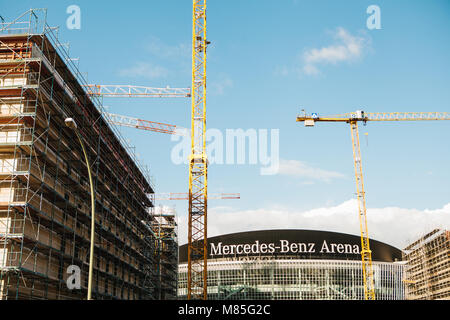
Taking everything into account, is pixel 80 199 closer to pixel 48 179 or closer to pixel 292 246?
pixel 48 179

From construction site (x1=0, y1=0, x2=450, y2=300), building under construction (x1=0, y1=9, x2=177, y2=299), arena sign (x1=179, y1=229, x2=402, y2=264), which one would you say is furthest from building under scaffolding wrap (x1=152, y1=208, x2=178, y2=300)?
arena sign (x1=179, y1=229, x2=402, y2=264)

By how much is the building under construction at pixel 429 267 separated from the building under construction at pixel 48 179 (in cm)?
5060

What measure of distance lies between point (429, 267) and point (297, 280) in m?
32.7

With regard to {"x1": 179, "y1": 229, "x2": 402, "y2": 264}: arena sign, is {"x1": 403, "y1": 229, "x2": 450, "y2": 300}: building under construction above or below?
below

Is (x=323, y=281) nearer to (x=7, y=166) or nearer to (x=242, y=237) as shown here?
(x=242, y=237)

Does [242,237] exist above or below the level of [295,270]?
above

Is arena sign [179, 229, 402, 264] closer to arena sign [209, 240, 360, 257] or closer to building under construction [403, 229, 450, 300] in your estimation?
arena sign [209, 240, 360, 257]

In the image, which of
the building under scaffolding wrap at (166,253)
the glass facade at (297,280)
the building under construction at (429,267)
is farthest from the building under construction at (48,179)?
the glass facade at (297,280)

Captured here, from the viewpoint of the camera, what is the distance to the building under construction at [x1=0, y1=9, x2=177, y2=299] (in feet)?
114

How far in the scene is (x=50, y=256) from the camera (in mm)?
37500

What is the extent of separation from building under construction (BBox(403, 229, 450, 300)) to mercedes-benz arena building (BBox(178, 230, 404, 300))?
14412 millimetres
